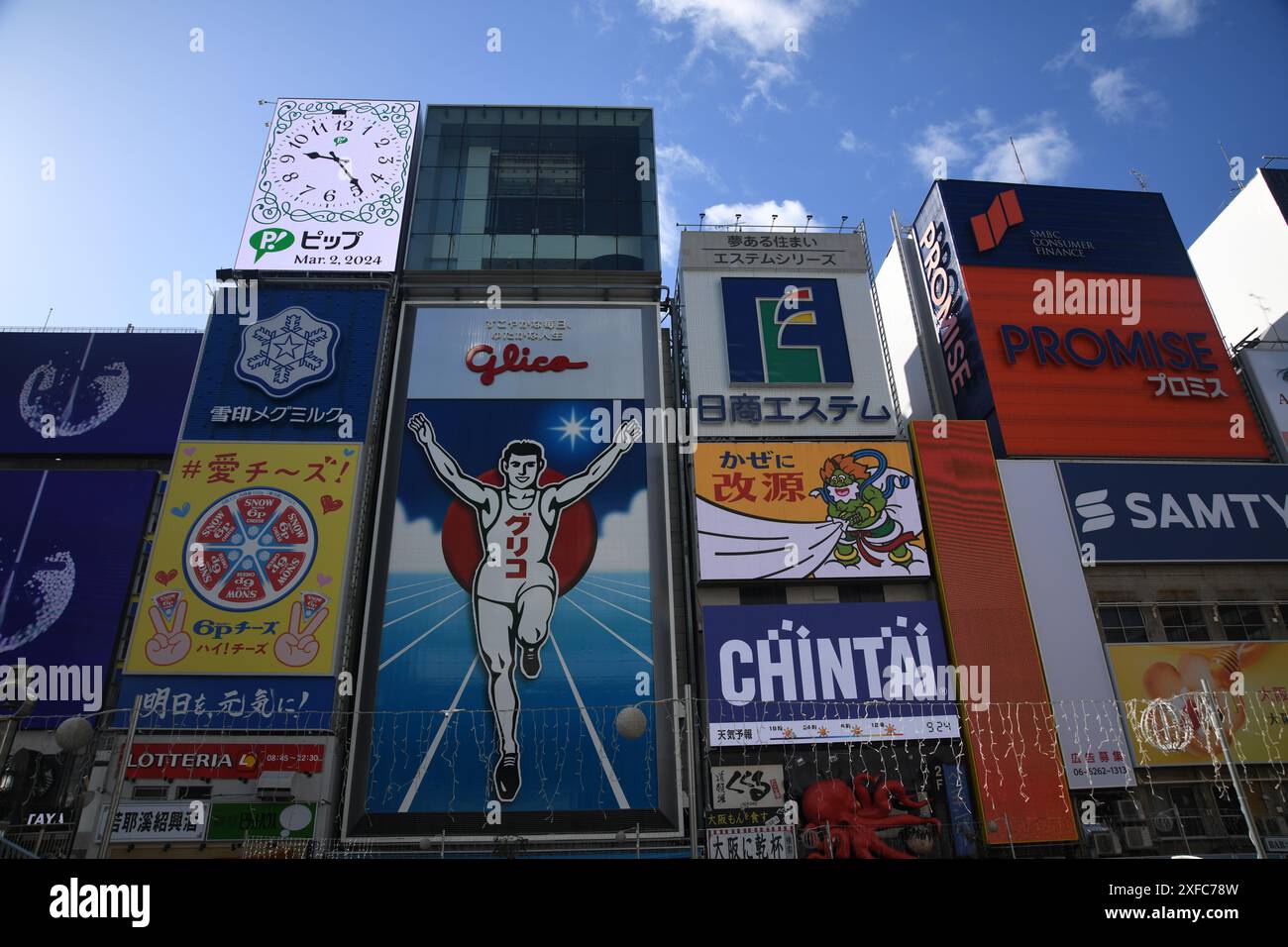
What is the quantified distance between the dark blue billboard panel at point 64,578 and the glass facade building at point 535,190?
12935 mm

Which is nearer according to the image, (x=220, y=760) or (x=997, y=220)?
(x=220, y=760)

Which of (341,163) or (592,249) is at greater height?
(341,163)

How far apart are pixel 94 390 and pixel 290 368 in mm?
7032

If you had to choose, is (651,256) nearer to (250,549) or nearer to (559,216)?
(559,216)

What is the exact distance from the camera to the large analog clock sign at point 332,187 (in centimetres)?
2862

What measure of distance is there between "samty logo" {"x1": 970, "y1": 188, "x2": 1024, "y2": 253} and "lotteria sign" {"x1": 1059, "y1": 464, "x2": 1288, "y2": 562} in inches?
386

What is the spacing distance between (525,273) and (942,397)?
54.9ft

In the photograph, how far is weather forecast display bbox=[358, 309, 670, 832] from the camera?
816 inches

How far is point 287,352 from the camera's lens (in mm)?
26844

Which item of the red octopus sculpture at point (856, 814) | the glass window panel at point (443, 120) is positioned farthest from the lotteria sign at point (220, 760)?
the glass window panel at point (443, 120)

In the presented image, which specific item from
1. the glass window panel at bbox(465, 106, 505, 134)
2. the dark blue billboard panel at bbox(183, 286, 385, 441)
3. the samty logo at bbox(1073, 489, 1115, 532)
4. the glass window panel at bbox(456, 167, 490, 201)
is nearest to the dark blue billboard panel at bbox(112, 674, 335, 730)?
the dark blue billboard panel at bbox(183, 286, 385, 441)

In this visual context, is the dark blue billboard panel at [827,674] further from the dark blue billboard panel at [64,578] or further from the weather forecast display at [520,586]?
the dark blue billboard panel at [64,578]

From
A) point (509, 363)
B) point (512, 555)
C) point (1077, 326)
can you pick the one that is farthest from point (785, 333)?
point (512, 555)

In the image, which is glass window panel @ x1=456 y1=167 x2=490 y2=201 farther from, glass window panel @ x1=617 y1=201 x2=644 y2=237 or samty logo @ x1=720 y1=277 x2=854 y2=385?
samty logo @ x1=720 y1=277 x2=854 y2=385
